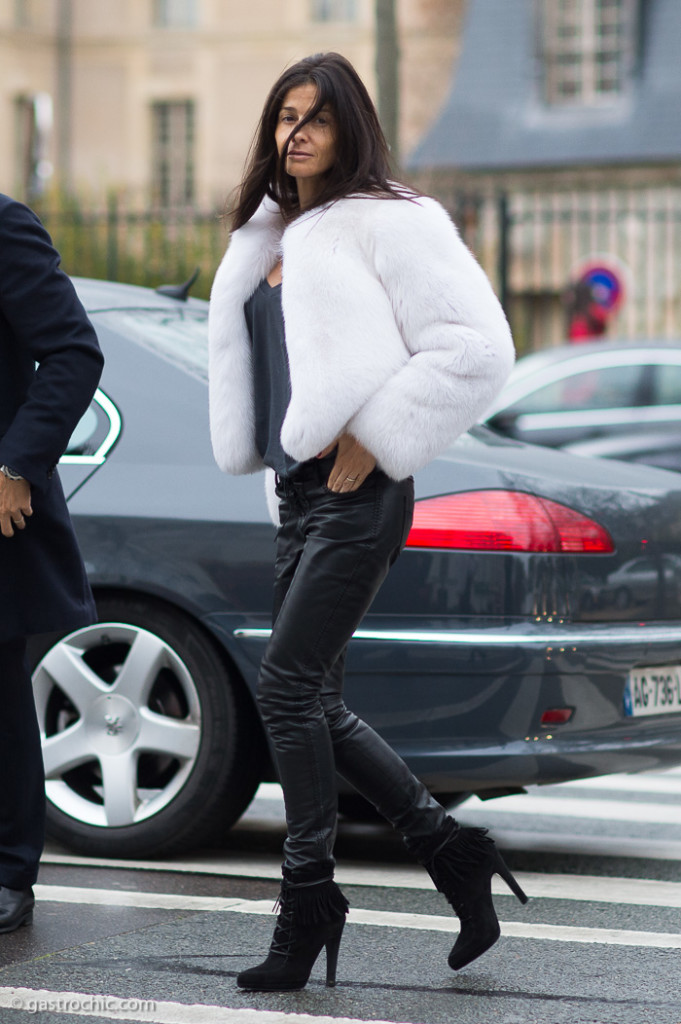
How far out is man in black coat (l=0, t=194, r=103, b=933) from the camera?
398cm

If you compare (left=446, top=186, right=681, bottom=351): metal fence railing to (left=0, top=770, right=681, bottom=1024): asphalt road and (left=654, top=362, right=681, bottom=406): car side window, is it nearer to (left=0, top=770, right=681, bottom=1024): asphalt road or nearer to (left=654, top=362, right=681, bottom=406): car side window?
(left=654, top=362, right=681, bottom=406): car side window

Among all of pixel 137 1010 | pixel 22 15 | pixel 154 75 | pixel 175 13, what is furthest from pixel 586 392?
pixel 175 13

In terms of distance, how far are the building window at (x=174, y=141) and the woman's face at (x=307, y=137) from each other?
3716 centimetres

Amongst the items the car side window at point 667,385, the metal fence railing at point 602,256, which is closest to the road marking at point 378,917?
the car side window at point 667,385

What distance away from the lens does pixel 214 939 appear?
4.14 meters

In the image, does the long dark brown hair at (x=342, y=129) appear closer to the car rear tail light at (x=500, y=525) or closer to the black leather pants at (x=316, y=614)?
the black leather pants at (x=316, y=614)

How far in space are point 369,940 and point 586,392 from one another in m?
9.38

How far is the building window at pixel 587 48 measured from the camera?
100 feet

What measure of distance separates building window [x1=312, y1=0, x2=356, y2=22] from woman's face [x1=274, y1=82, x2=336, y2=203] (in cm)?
3633

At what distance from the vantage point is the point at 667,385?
12992mm

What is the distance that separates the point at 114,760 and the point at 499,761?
104cm

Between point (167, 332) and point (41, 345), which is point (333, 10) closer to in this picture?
point (167, 332)

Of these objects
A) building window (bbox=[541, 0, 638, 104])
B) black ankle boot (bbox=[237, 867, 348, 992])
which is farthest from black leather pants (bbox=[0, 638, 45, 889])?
building window (bbox=[541, 0, 638, 104])

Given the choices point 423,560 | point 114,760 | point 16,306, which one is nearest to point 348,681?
point 423,560
